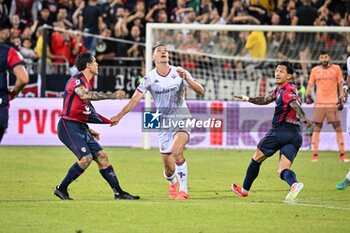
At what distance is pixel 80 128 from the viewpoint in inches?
515

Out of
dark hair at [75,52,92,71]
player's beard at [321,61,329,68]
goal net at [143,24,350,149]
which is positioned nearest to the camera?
dark hair at [75,52,92,71]

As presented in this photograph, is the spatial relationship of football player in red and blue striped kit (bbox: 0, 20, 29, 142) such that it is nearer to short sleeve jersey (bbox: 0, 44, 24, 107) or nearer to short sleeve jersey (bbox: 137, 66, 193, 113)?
short sleeve jersey (bbox: 0, 44, 24, 107)

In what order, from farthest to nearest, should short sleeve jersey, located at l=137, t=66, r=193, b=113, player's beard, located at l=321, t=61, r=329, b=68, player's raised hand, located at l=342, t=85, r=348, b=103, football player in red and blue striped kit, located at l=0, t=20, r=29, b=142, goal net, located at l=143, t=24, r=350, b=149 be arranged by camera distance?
goal net, located at l=143, t=24, r=350, b=149
player's beard, located at l=321, t=61, r=329, b=68
player's raised hand, located at l=342, t=85, r=348, b=103
short sleeve jersey, located at l=137, t=66, r=193, b=113
football player in red and blue striped kit, located at l=0, t=20, r=29, b=142

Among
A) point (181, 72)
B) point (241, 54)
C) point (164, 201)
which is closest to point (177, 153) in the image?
point (164, 201)

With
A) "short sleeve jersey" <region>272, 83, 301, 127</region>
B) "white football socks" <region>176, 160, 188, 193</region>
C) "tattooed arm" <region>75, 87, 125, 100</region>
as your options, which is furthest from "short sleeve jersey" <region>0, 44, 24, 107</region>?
"short sleeve jersey" <region>272, 83, 301, 127</region>

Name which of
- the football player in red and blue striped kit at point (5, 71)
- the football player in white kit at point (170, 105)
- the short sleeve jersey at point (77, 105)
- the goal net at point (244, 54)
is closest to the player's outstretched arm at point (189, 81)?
the football player in white kit at point (170, 105)

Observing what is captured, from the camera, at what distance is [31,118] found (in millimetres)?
23984

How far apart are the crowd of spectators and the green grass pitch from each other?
547cm

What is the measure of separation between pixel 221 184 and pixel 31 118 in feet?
30.1

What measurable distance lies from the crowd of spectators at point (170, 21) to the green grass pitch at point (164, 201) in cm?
547

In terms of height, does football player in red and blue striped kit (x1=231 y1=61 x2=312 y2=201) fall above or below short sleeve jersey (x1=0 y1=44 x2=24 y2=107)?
below

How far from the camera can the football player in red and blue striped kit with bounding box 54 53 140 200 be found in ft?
42.3

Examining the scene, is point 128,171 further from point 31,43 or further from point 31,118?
point 31,43

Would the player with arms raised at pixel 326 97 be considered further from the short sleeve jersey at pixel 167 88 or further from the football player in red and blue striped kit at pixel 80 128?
the football player in red and blue striped kit at pixel 80 128
